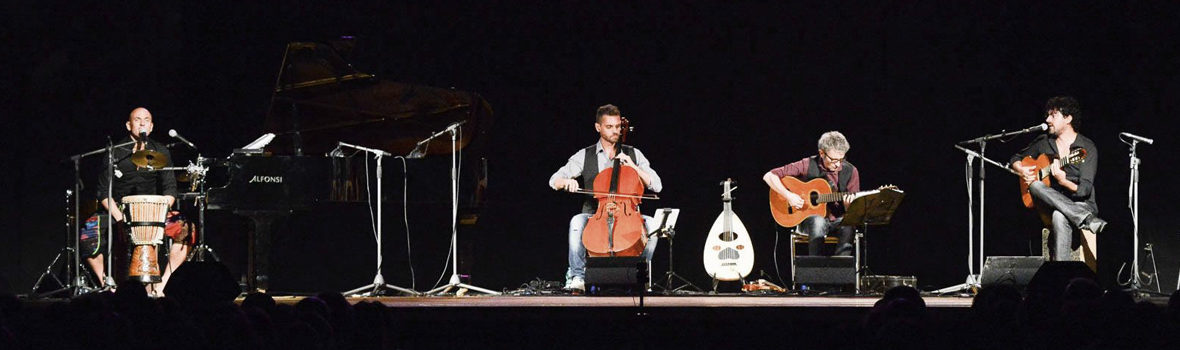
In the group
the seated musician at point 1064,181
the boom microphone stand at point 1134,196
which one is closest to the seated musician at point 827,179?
the seated musician at point 1064,181

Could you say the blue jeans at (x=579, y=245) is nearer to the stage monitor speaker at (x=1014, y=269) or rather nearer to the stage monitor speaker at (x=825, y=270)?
the stage monitor speaker at (x=825, y=270)

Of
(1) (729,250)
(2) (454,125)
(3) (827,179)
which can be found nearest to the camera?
(2) (454,125)

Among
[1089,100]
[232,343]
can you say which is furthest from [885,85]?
[232,343]

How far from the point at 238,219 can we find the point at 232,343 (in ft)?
19.0

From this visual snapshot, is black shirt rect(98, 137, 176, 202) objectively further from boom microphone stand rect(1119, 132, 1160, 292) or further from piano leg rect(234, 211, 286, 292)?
boom microphone stand rect(1119, 132, 1160, 292)

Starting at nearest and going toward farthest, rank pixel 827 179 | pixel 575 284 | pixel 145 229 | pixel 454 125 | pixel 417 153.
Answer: pixel 145 229 → pixel 454 125 → pixel 575 284 → pixel 417 153 → pixel 827 179

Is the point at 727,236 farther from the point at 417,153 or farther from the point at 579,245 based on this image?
the point at 417,153

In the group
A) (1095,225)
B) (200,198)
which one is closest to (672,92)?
(1095,225)

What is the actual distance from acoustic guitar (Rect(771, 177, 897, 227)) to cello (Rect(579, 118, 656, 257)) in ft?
3.23

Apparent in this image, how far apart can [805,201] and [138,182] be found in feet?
15.0

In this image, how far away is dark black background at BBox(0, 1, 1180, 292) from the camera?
8.68 m

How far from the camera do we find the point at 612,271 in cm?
725

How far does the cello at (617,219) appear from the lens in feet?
26.0

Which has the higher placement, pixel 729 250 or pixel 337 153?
pixel 337 153
